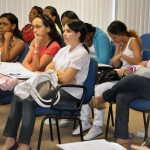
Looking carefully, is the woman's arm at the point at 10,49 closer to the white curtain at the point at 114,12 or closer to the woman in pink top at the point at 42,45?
the woman in pink top at the point at 42,45

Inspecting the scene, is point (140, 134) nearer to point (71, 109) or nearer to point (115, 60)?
point (115, 60)

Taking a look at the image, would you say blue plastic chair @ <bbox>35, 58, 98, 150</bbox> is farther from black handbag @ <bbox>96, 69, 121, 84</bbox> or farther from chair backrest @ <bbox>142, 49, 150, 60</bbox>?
chair backrest @ <bbox>142, 49, 150, 60</bbox>

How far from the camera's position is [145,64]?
11.6 feet

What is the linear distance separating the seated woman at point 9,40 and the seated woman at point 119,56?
0.95 m

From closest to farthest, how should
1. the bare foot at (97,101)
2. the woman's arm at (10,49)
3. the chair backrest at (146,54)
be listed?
the bare foot at (97,101) → the chair backrest at (146,54) → the woman's arm at (10,49)

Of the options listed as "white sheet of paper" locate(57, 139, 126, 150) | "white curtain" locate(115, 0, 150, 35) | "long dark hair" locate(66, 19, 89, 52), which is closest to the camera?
"white sheet of paper" locate(57, 139, 126, 150)

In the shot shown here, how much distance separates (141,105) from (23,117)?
1.01 meters

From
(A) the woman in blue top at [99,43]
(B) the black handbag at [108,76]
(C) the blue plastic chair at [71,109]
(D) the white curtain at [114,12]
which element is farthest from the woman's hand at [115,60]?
(D) the white curtain at [114,12]

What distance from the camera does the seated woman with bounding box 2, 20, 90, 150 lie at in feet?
9.98

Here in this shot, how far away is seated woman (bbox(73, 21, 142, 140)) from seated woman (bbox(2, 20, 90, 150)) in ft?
1.61

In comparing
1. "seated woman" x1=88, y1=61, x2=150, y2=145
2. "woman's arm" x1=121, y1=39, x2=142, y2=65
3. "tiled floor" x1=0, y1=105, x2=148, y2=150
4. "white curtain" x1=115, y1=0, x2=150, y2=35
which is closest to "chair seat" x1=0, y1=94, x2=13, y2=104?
"tiled floor" x1=0, y1=105, x2=148, y2=150

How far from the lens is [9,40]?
4.07 meters

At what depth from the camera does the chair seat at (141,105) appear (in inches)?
125

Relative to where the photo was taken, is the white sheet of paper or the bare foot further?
the bare foot
